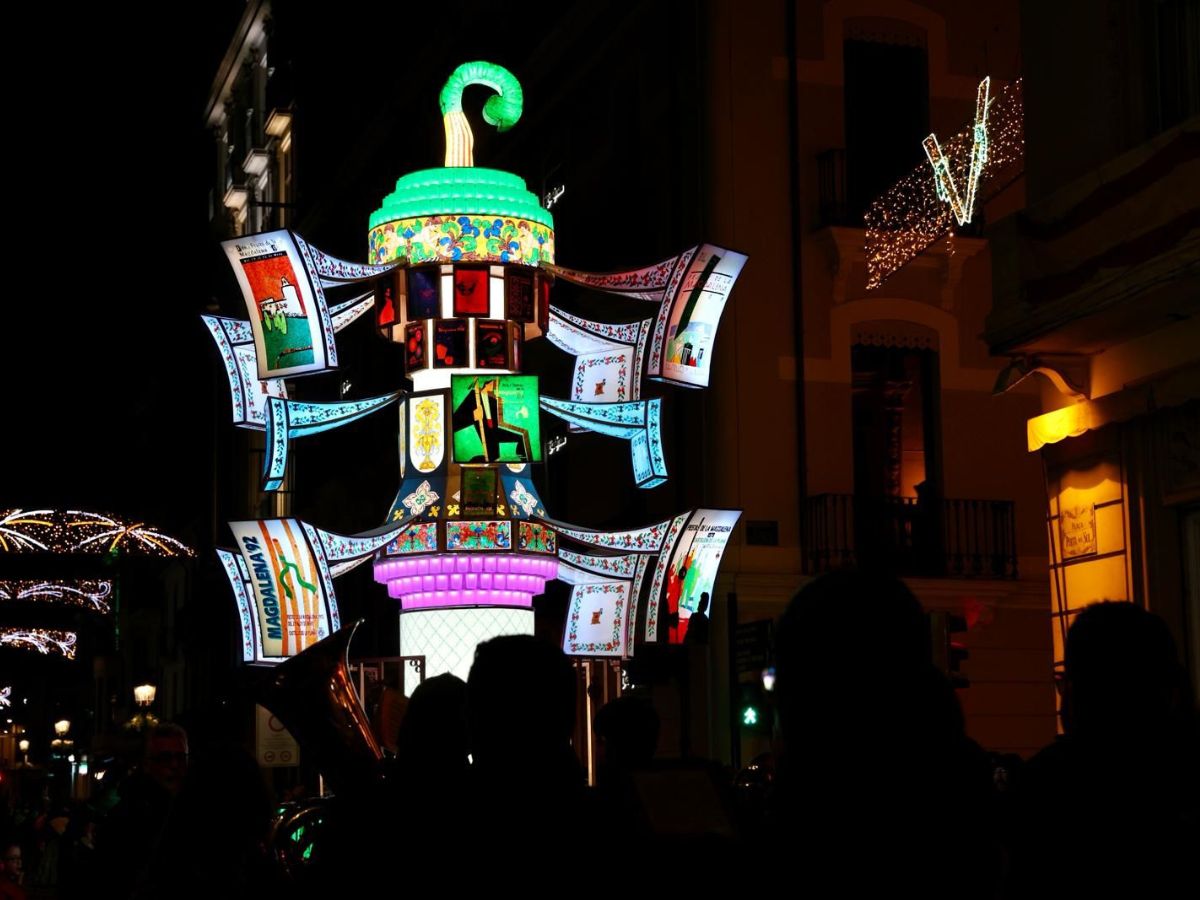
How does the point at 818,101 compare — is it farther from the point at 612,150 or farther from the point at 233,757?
the point at 233,757

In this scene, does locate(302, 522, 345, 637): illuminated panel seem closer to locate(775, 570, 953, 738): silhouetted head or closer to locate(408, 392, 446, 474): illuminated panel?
locate(408, 392, 446, 474): illuminated panel

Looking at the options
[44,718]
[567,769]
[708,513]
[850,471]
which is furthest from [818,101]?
[44,718]

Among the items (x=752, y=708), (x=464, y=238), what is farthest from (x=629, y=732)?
(x=464, y=238)

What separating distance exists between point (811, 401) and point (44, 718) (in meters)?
72.0

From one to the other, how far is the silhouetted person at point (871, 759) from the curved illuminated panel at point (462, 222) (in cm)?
1700

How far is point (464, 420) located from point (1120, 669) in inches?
622

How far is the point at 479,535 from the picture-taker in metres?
19.9

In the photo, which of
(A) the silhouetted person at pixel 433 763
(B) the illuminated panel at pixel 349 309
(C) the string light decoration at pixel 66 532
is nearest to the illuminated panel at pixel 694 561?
(B) the illuminated panel at pixel 349 309

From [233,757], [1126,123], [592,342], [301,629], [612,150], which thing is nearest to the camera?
[233,757]

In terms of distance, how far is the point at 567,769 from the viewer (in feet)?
12.6

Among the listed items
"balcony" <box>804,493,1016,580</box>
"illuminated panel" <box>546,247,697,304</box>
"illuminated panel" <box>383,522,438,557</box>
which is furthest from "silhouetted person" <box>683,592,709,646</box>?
"balcony" <box>804,493,1016,580</box>

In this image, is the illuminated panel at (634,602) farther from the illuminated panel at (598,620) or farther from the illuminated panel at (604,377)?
the illuminated panel at (604,377)

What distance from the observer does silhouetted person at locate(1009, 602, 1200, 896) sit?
155 inches

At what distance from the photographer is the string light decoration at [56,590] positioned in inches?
1318
